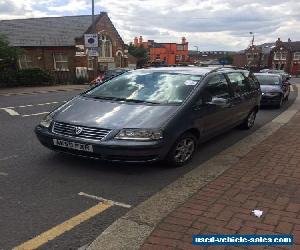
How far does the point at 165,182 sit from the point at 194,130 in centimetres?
130

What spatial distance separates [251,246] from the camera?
3.48 metres

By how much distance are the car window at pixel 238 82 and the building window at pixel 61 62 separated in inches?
1252

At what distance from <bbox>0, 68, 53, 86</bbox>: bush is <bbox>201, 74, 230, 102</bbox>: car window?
68.1ft

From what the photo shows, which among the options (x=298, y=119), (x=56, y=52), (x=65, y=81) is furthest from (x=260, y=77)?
(x=56, y=52)

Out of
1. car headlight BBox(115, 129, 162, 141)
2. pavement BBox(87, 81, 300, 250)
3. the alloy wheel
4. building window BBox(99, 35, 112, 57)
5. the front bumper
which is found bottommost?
pavement BBox(87, 81, 300, 250)

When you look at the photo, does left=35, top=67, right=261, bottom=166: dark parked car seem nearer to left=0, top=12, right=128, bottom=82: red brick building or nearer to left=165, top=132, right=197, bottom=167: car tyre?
left=165, top=132, right=197, bottom=167: car tyre

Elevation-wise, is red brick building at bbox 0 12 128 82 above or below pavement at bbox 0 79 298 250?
above

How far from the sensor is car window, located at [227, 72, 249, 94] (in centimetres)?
780

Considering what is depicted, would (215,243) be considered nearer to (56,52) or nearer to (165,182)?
(165,182)

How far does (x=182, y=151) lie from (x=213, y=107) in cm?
117

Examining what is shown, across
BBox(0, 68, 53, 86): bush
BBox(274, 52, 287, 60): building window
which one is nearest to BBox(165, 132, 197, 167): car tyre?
BBox(0, 68, 53, 86): bush

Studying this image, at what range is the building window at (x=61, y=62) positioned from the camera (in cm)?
3817

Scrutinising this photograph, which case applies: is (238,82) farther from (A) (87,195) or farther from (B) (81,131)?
(A) (87,195)

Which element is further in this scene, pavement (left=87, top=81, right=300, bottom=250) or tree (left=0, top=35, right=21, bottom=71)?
tree (left=0, top=35, right=21, bottom=71)
